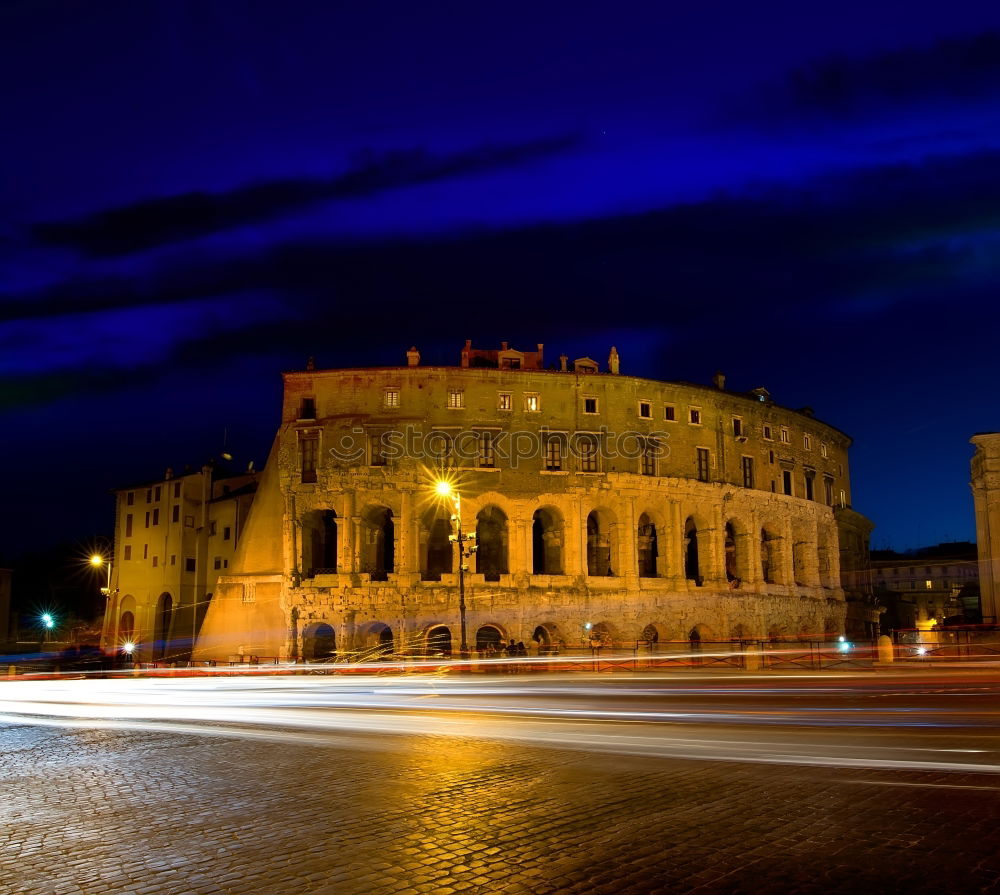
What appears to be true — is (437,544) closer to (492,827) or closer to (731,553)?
(731,553)

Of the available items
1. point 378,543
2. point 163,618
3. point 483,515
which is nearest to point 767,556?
point 483,515

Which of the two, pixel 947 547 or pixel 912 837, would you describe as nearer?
pixel 912 837

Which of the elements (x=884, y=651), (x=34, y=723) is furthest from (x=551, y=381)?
(x=34, y=723)

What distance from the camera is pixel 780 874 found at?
5.13m

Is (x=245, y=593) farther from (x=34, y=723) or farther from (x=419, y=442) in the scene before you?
(x=34, y=723)

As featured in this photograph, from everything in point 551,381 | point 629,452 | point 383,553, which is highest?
point 551,381

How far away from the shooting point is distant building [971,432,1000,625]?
34375mm

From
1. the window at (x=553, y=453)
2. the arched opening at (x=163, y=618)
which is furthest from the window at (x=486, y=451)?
the arched opening at (x=163, y=618)

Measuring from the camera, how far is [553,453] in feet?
148

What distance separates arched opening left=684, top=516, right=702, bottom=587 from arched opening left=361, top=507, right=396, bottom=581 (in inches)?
633

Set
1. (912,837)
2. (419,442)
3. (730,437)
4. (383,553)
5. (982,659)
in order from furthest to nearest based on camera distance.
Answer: (730,437)
(383,553)
(419,442)
(982,659)
(912,837)

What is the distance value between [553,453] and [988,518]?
762 inches

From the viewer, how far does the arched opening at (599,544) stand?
4706 centimetres

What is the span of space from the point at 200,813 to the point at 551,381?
39069mm
